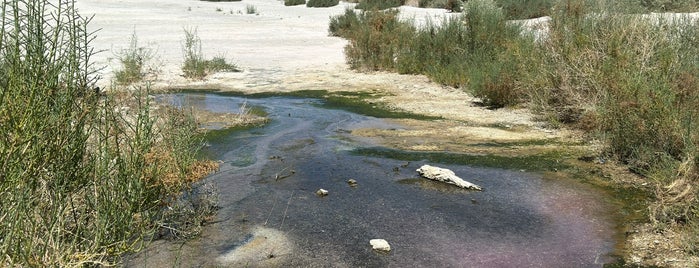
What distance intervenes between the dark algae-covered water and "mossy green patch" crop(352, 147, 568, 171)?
0.16 ft

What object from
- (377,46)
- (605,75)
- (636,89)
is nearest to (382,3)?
(377,46)

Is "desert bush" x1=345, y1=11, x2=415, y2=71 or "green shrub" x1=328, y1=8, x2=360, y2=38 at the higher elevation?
"green shrub" x1=328, y1=8, x2=360, y2=38

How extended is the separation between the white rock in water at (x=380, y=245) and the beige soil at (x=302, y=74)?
179 centimetres

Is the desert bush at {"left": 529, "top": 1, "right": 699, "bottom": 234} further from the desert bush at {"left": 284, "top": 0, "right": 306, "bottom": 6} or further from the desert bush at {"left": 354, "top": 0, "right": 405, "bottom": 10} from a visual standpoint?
the desert bush at {"left": 284, "top": 0, "right": 306, "bottom": 6}

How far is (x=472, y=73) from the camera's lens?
10625mm

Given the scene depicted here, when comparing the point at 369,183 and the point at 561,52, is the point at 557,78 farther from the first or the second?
the point at 369,183

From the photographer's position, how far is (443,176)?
5961 millimetres

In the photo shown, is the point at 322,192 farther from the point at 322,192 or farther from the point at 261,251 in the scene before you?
the point at 261,251

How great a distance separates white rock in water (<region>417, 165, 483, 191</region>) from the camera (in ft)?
19.2

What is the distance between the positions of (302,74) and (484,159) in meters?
7.52

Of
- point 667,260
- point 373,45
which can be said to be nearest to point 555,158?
point 667,260

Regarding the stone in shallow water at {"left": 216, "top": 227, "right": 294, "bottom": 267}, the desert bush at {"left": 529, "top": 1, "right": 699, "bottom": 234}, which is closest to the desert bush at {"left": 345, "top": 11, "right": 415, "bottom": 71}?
the desert bush at {"left": 529, "top": 1, "right": 699, "bottom": 234}

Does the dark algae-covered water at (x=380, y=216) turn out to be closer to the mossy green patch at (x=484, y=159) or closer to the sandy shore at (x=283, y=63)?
the mossy green patch at (x=484, y=159)

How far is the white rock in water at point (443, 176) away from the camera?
5.84 meters
